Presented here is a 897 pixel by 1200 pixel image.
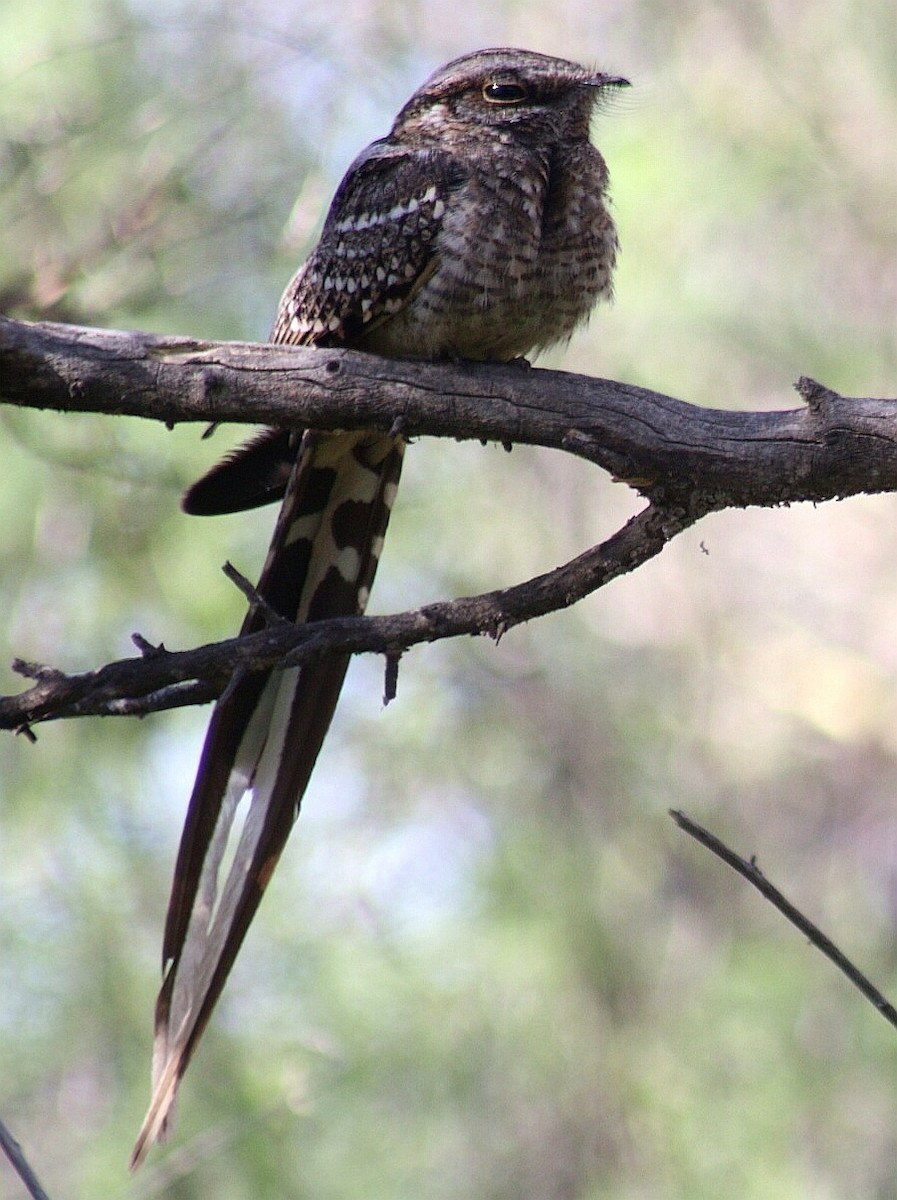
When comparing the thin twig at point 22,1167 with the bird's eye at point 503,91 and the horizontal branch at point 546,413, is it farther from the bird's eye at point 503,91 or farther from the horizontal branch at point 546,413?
the bird's eye at point 503,91

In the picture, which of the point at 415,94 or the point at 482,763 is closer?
the point at 415,94

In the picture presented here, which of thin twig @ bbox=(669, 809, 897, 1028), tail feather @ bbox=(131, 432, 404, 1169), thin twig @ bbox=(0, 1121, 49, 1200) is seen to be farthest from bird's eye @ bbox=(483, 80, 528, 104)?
thin twig @ bbox=(0, 1121, 49, 1200)

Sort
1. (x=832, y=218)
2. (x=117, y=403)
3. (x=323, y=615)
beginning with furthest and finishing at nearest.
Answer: (x=832, y=218)
(x=323, y=615)
(x=117, y=403)

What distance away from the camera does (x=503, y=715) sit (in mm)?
5406

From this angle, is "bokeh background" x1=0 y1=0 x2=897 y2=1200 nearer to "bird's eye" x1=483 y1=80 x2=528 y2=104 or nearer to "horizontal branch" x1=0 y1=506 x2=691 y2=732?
"bird's eye" x1=483 y1=80 x2=528 y2=104

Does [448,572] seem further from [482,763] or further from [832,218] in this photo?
[832,218]

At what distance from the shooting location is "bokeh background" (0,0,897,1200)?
399 cm

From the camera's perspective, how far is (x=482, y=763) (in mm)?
5320

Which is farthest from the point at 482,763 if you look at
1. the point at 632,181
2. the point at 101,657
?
the point at 632,181

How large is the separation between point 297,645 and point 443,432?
426 millimetres

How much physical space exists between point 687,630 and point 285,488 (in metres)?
3.42

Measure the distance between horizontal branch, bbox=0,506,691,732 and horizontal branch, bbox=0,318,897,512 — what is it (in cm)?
11

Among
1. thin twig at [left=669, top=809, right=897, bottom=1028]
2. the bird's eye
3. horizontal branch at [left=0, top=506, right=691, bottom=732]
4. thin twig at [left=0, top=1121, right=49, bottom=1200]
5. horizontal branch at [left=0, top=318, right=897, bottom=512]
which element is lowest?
thin twig at [left=0, top=1121, right=49, bottom=1200]

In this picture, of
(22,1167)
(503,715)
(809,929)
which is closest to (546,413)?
(809,929)
